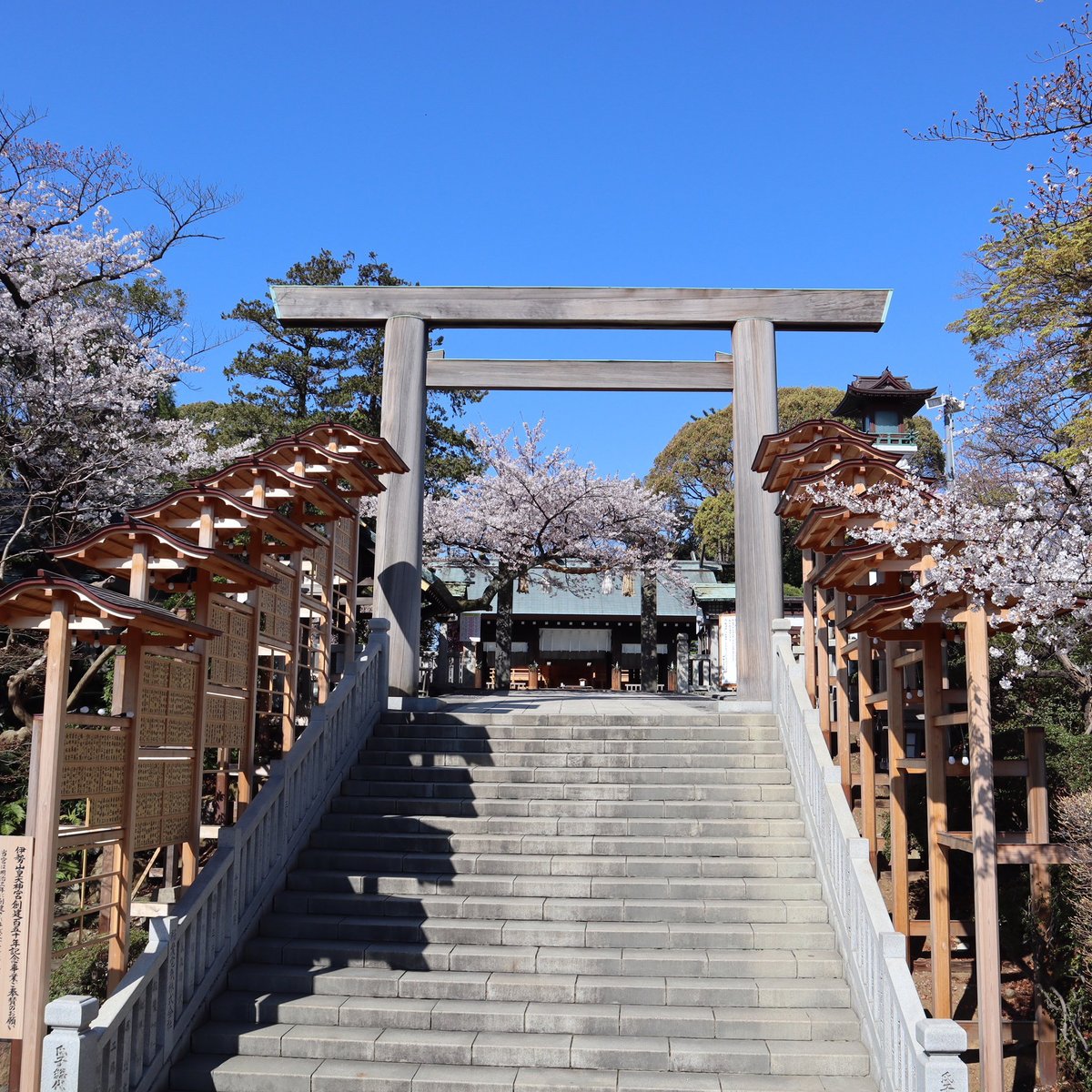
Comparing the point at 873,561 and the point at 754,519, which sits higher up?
the point at 754,519

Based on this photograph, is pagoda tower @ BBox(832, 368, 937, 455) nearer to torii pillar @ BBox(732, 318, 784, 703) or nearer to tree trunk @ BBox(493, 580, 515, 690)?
tree trunk @ BBox(493, 580, 515, 690)

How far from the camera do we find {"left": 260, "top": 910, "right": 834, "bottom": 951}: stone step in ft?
24.7

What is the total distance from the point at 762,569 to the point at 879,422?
2719 cm

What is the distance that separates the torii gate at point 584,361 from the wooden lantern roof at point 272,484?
3.12 meters

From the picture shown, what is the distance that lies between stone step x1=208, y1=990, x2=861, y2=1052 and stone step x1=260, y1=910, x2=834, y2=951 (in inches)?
24.5

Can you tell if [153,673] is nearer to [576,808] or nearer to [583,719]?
[576,808]

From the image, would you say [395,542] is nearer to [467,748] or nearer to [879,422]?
[467,748]

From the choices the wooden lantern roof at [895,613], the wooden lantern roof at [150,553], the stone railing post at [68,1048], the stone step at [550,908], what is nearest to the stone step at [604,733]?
the stone step at [550,908]

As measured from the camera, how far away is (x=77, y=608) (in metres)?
5.81

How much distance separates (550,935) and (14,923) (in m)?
3.61

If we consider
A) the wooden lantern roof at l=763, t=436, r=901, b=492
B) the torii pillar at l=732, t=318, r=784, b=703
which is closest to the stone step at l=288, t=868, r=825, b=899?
the wooden lantern roof at l=763, t=436, r=901, b=492

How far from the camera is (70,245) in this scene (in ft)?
48.2

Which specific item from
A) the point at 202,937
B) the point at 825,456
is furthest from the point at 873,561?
the point at 202,937

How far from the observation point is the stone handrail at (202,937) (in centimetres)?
549
